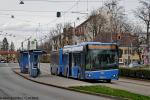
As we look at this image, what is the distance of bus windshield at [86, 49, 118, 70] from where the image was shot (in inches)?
1394

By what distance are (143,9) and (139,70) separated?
34.0 meters

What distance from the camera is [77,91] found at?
2741 cm

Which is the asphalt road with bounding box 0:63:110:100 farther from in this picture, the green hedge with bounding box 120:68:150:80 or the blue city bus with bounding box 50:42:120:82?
the green hedge with bounding box 120:68:150:80

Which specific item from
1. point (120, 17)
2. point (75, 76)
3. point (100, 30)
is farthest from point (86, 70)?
point (100, 30)

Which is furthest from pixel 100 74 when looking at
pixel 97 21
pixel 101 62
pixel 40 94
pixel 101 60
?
pixel 97 21

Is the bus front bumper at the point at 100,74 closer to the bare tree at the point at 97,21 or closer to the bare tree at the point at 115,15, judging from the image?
the bare tree at the point at 115,15

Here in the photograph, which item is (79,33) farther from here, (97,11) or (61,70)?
(61,70)

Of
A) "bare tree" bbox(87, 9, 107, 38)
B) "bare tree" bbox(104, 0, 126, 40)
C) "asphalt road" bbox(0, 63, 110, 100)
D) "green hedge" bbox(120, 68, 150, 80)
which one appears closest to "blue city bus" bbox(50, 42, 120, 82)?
"asphalt road" bbox(0, 63, 110, 100)

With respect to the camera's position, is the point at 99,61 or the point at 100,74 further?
the point at 100,74

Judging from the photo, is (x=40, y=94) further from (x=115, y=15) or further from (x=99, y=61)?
(x=115, y=15)

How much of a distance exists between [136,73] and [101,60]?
502 inches

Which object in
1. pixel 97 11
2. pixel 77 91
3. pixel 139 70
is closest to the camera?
pixel 77 91

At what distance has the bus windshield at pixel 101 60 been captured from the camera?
116ft

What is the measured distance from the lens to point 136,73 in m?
47.4
